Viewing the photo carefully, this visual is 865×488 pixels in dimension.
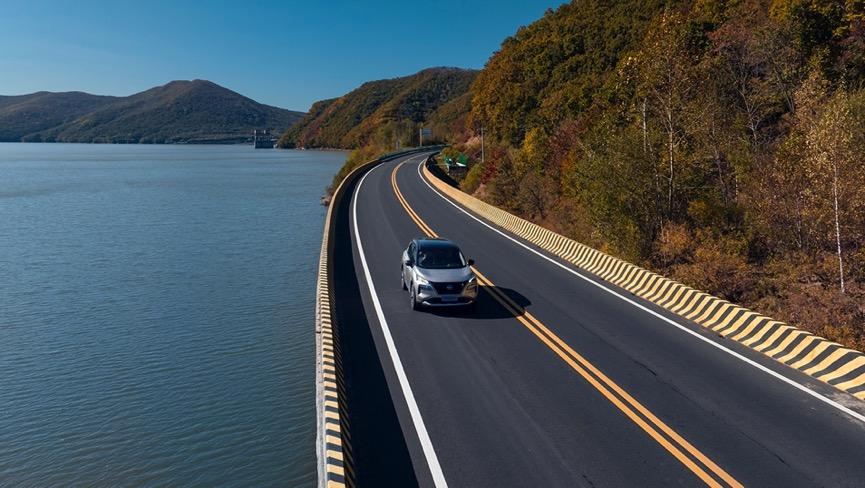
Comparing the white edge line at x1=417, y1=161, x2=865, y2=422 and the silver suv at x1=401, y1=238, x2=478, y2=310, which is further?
the silver suv at x1=401, y1=238, x2=478, y2=310

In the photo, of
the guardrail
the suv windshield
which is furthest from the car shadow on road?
the guardrail

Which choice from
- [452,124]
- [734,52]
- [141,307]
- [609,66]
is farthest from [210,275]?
[452,124]

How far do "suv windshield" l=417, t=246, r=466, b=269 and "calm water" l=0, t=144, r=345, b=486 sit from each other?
476 centimetres

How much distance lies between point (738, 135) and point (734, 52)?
6.47 m

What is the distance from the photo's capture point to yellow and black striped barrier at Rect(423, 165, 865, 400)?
12406 millimetres

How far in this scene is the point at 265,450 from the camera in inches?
538

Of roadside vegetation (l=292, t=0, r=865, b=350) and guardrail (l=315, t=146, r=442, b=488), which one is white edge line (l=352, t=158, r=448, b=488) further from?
roadside vegetation (l=292, t=0, r=865, b=350)

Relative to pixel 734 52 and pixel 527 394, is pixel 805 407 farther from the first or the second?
pixel 734 52

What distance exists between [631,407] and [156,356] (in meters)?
15.7

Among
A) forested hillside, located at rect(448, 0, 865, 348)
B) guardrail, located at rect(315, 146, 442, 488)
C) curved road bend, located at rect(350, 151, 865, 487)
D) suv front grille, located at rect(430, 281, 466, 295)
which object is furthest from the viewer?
forested hillside, located at rect(448, 0, 865, 348)

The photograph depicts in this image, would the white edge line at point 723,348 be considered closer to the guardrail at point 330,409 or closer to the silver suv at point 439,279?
the silver suv at point 439,279

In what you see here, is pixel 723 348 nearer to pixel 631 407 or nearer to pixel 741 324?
pixel 741 324

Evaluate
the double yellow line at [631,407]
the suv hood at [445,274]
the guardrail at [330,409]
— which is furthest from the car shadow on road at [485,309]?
the guardrail at [330,409]

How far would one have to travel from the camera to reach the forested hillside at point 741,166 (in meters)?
18.7
